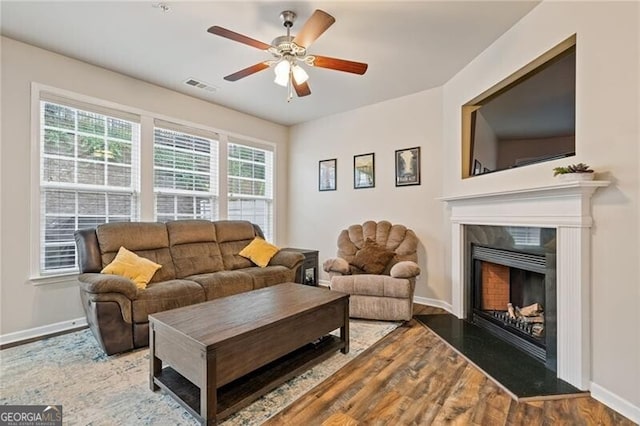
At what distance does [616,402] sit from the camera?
1.87m

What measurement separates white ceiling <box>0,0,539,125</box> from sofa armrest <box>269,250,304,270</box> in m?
2.15

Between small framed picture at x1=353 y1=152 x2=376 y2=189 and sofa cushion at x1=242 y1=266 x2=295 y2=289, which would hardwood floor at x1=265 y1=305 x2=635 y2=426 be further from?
small framed picture at x1=353 y1=152 x2=376 y2=189

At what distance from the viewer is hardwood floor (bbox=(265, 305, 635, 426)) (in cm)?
177

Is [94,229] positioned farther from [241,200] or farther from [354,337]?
[354,337]

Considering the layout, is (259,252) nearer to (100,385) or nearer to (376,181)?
(376,181)

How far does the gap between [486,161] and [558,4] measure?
1.32m

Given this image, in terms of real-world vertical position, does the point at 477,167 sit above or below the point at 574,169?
above

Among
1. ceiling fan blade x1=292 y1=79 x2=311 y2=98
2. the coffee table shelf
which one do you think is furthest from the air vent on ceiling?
the coffee table shelf

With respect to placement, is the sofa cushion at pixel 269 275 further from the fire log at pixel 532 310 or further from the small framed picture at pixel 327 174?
the fire log at pixel 532 310

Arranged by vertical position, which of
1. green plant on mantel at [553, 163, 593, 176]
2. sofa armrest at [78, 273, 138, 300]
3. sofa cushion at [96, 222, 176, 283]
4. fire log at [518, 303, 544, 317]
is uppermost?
green plant on mantel at [553, 163, 593, 176]

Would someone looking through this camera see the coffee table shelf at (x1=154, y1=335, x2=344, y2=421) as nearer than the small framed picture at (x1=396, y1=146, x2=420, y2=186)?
Yes

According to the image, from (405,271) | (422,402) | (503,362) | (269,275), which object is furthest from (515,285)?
(269,275)

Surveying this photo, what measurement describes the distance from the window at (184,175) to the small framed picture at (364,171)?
2.09 meters

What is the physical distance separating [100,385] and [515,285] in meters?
3.50
